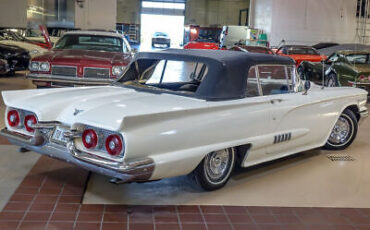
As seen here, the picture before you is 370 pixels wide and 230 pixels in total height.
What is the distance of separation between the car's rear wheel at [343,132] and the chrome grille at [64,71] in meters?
4.63

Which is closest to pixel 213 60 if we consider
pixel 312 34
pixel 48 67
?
pixel 48 67

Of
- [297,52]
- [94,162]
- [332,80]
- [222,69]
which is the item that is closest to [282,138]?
[222,69]

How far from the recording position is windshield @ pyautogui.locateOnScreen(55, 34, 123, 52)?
9.32m

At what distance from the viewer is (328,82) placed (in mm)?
12500

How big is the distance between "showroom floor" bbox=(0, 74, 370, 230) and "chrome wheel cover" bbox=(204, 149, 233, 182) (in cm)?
17

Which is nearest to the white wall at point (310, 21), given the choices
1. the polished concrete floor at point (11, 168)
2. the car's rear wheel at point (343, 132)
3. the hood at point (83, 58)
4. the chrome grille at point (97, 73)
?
the hood at point (83, 58)

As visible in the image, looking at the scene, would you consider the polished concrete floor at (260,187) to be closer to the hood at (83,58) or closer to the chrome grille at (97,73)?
the chrome grille at (97,73)

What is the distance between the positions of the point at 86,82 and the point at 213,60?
412 centimetres

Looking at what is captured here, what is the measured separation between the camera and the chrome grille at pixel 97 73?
318 inches

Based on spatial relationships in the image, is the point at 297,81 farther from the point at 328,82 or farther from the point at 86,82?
the point at 328,82

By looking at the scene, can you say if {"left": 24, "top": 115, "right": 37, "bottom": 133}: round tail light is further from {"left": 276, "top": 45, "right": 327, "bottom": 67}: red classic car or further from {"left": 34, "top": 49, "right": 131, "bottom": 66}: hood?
{"left": 276, "top": 45, "right": 327, "bottom": 67}: red classic car

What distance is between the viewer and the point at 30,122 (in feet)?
13.8

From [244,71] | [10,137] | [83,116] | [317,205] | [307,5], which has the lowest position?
[317,205]

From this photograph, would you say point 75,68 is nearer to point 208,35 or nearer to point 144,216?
point 144,216
